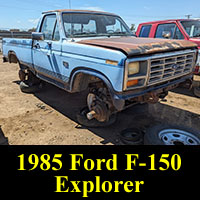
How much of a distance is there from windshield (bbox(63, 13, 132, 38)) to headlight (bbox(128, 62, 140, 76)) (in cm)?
157

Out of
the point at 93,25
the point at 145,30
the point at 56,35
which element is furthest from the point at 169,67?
the point at 145,30

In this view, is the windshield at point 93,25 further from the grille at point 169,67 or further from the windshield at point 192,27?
the windshield at point 192,27

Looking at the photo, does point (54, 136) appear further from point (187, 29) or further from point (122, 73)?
point (187, 29)

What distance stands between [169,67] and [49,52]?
2.36 meters

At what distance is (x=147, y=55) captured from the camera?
244cm

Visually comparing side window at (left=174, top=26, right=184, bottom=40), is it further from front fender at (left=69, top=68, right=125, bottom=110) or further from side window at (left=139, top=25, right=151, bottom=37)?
front fender at (left=69, top=68, right=125, bottom=110)

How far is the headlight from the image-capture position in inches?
91.4

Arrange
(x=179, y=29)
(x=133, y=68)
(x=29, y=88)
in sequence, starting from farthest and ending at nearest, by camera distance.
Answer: (x=179, y=29) < (x=29, y=88) < (x=133, y=68)

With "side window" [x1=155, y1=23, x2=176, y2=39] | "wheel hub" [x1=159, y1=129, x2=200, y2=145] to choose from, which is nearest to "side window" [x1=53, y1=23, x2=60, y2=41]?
"wheel hub" [x1=159, y1=129, x2=200, y2=145]

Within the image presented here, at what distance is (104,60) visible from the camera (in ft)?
8.12

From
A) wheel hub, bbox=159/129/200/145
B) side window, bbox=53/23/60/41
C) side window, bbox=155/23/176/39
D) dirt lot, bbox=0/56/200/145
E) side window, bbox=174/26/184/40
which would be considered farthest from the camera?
side window, bbox=155/23/176/39

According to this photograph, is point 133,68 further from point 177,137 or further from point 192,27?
point 192,27

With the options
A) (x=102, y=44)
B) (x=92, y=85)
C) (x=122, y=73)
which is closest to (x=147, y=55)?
(x=122, y=73)

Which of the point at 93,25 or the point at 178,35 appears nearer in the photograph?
the point at 93,25
